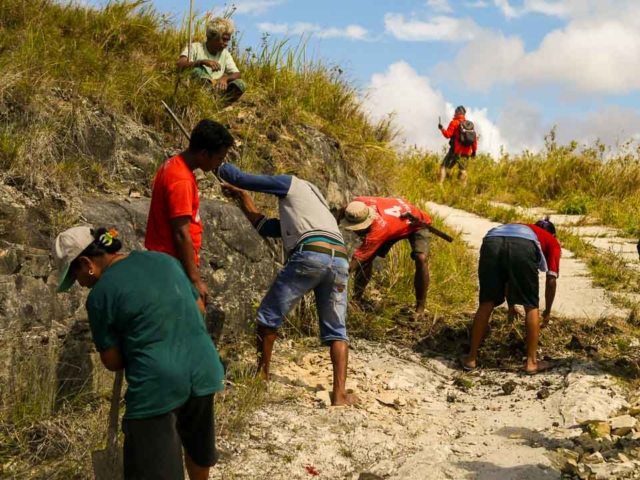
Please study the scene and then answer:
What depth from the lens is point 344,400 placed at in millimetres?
5961

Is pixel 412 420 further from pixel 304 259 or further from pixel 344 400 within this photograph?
pixel 304 259

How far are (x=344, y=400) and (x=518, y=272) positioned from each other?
2018mm

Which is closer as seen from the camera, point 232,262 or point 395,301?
point 232,262

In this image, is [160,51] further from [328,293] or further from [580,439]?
[580,439]

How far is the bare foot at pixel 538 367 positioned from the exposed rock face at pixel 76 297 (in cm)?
244

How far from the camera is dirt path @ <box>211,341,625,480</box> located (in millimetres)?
5055

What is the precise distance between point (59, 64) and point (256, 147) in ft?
6.96

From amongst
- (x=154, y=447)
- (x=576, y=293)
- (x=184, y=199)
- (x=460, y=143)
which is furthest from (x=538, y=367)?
(x=460, y=143)

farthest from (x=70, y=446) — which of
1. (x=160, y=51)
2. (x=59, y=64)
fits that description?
(x=160, y=51)

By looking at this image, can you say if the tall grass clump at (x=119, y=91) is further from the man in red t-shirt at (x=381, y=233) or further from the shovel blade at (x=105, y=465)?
the shovel blade at (x=105, y=465)

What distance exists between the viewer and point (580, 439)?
17.6 feet

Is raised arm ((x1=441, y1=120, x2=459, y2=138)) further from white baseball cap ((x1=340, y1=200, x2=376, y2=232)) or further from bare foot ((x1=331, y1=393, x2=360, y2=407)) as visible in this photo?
bare foot ((x1=331, y1=393, x2=360, y2=407))

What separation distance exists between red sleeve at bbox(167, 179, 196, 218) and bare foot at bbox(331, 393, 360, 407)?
1.91 metres

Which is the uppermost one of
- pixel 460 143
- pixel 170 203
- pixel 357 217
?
pixel 460 143
